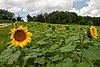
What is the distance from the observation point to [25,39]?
228cm

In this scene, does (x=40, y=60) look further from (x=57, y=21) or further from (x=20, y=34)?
(x=57, y=21)

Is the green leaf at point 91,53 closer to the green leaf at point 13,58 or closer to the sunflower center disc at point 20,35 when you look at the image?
the green leaf at point 13,58

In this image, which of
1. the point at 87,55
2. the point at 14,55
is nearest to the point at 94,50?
the point at 87,55

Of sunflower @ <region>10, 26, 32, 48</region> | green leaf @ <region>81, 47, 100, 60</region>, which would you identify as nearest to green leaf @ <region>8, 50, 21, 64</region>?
sunflower @ <region>10, 26, 32, 48</region>

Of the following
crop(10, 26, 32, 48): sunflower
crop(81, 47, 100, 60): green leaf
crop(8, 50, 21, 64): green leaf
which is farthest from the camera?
crop(10, 26, 32, 48): sunflower

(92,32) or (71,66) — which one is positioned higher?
(92,32)

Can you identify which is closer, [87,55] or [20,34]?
[87,55]

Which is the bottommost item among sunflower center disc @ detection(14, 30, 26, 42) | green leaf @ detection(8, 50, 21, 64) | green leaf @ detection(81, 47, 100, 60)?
green leaf @ detection(8, 50, 21, 64)

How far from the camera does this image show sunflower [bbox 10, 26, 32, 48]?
2.25 metres

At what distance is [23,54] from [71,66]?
0.62m

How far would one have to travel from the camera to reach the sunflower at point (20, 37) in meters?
2.25

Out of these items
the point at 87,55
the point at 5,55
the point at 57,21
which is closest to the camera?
the point at 87,55

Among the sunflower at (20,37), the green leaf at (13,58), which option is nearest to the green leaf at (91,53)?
the green leaf at (13,58)

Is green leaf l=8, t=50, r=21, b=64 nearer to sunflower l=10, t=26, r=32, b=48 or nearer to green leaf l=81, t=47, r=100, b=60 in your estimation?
sunflower l=10, t=26, r=32, b=48
